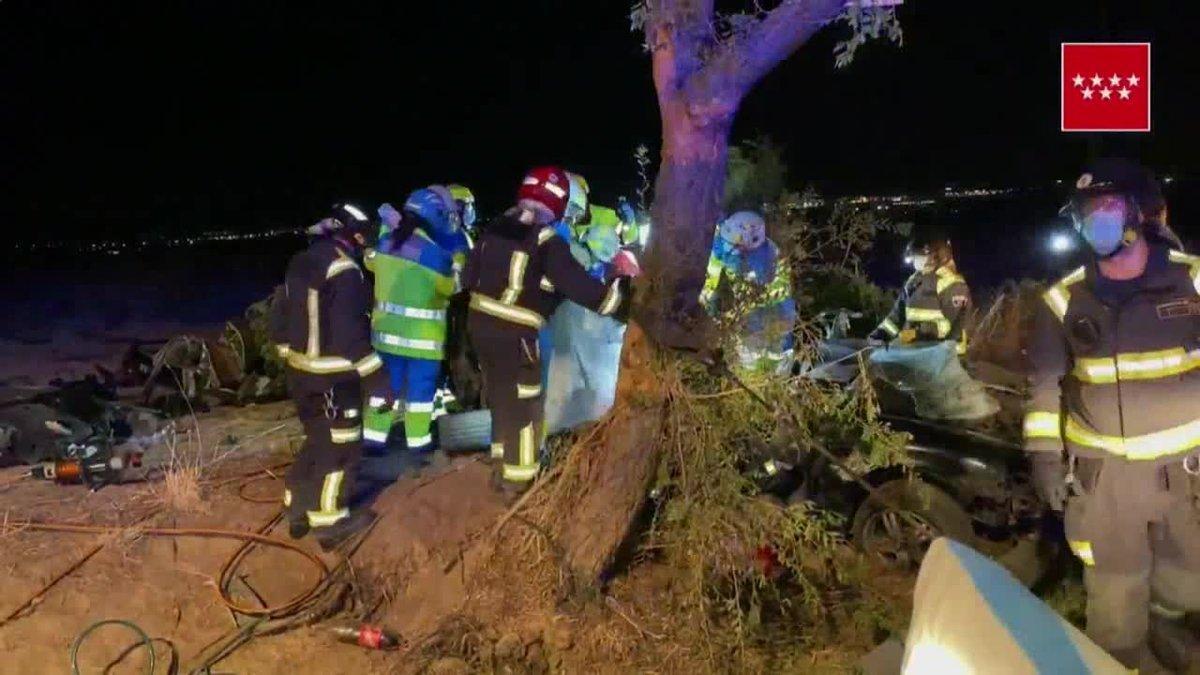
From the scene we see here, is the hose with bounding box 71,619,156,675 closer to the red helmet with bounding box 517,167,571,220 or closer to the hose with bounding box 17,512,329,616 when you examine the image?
the hose with bounding box 17,512,329,616

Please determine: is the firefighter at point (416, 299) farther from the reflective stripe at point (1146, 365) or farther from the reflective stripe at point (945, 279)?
the reflective stripe at point (1146, 365)

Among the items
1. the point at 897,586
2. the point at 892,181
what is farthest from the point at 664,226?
the point at 892,181

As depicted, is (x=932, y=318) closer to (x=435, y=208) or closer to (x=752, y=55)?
(x=435, y=208)

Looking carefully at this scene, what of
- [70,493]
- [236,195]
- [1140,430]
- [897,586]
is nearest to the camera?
[1140,430]

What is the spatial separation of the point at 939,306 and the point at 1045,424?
144 inches

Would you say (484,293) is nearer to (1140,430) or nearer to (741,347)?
(741,347)

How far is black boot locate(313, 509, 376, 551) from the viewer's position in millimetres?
5715

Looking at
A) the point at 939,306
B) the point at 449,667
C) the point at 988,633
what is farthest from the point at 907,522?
the point at 988,633

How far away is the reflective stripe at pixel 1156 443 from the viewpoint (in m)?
4.04

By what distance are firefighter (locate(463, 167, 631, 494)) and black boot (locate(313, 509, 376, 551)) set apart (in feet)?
2.51

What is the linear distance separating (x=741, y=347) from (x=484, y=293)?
1635mm

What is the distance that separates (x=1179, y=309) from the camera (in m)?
3.99

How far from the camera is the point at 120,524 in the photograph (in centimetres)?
598

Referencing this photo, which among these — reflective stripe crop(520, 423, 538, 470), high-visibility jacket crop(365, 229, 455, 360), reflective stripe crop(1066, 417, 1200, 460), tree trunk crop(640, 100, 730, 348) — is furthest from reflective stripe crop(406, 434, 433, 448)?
reflective stripe crop(1066, 417, 1200, 460)
